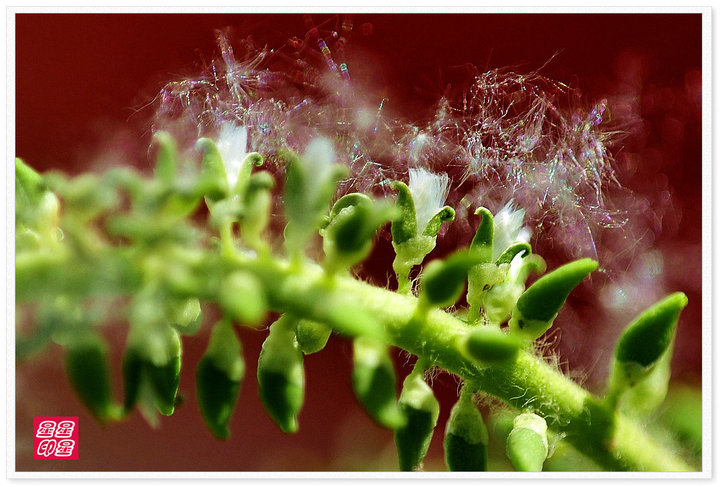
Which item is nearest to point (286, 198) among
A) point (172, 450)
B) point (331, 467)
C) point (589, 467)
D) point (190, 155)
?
point (190, 155)

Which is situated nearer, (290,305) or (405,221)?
(290,305)

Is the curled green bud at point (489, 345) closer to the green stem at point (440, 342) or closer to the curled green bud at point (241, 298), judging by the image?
the green stem at point (440, 342)

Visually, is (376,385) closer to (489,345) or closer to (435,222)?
(489,345)

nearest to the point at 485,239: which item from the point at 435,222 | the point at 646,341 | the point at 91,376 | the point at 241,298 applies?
the point at 435,222

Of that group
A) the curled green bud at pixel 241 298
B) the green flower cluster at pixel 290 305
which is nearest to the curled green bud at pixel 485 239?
the green flower cluster at pixel 290 305

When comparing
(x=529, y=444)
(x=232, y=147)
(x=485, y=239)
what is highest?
(x=232, y=147)
